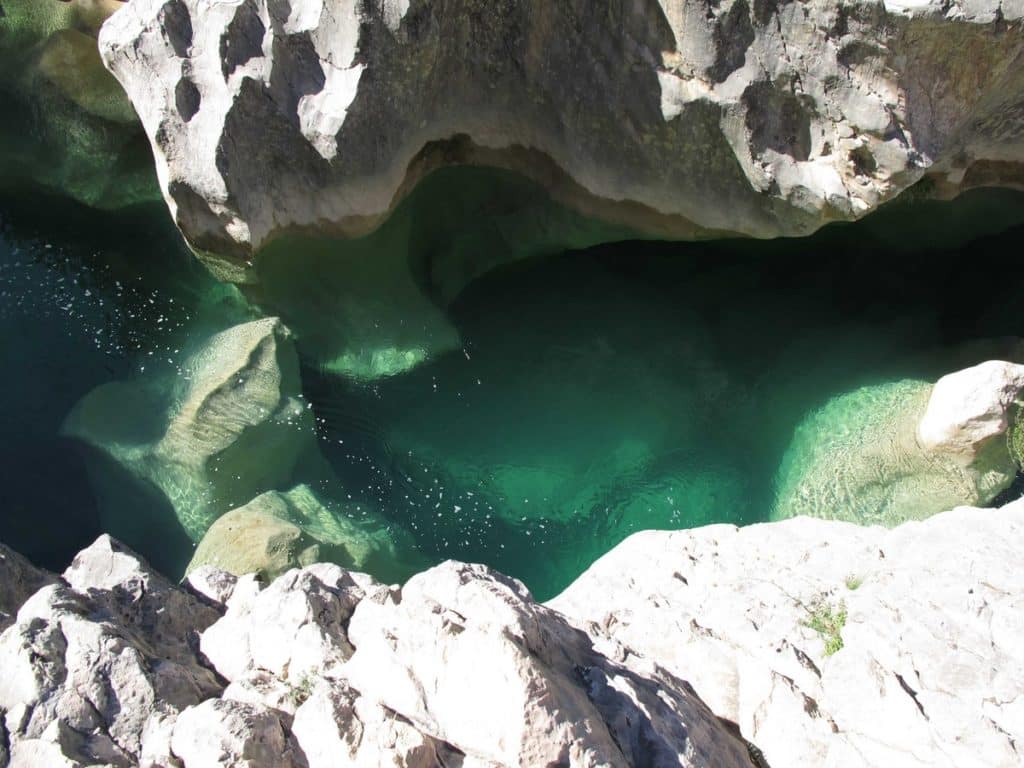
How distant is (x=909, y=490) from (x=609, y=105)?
320 centimetres

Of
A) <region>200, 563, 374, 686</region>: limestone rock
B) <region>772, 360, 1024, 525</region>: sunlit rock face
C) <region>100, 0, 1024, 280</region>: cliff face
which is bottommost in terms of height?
<region>772, 360, 1024, 525</region>: sunlit rock face

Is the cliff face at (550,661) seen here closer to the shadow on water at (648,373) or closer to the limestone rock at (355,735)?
the limestone rock at (355,735)

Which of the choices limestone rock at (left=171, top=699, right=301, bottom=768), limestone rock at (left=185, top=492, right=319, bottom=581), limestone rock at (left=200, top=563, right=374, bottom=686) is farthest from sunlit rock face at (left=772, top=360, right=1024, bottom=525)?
limestone rock at (left=171, top=699, right=301, bottom=768)

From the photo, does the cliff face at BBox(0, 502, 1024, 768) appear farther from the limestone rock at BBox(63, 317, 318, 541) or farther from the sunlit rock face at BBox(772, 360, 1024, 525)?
the limestone rock at BBox(63, 317, 318, 541)

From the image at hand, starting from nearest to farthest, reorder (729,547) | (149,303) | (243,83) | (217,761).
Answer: (217,761) → (729,547) → (243,83) → (149,303)

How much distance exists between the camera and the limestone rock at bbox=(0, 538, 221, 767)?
2789 millimetres

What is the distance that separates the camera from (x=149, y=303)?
6.68m

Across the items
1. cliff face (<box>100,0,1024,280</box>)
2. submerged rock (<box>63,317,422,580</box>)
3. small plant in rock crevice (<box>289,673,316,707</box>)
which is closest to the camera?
small plant in rock crevice (<box>289,673,316,707</box>)

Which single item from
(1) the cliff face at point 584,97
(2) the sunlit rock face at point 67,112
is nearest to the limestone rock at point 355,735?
(1) the cliff face at point 584,97

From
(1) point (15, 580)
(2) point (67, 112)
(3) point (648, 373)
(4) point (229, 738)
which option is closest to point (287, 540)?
(1) point (15, 580)

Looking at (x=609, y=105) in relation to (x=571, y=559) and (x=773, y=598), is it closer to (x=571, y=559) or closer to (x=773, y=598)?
(x=571, y=559)

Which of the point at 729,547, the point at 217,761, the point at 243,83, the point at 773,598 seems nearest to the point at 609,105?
the point at 243,83

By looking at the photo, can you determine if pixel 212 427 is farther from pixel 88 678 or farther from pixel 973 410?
pixel 973 410

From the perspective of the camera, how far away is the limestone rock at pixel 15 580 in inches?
148
